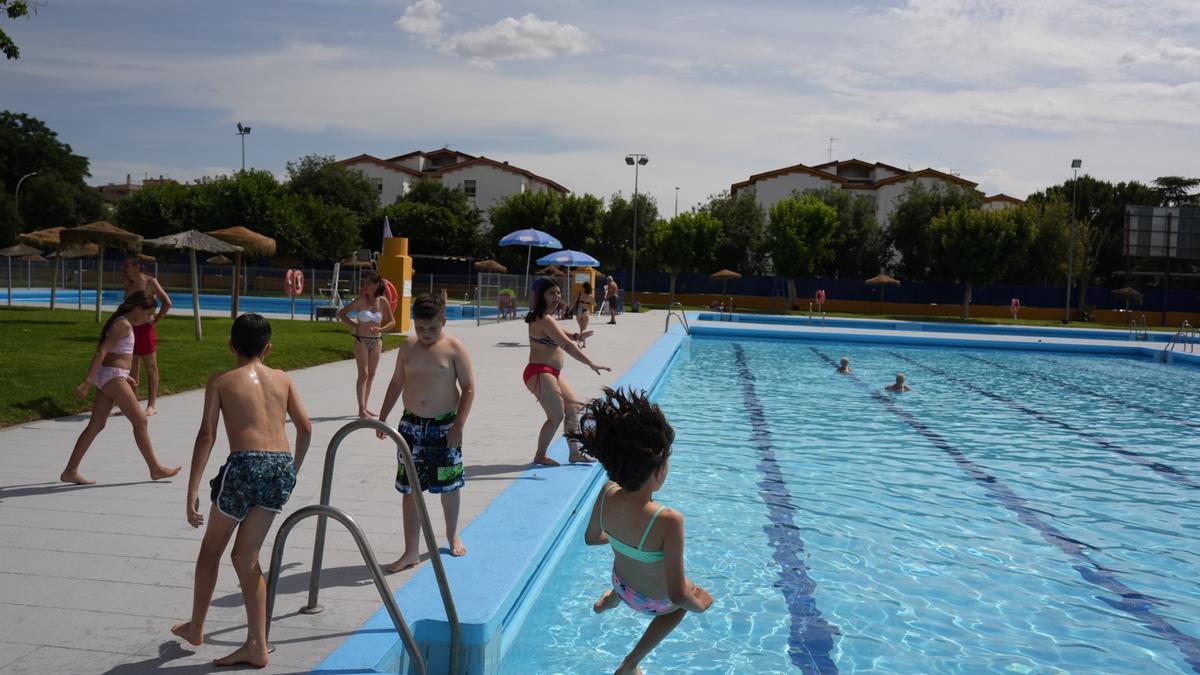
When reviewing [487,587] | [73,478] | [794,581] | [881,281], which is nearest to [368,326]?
[73,478]

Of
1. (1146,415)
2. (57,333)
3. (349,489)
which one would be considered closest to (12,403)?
(349,489)

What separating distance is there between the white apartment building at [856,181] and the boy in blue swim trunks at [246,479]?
185ft

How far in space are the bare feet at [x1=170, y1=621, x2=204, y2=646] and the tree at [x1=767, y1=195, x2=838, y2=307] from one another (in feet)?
156

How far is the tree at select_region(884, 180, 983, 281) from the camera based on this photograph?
173ft

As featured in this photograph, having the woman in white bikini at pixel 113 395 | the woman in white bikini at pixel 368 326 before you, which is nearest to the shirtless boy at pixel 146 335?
the woman in white bikini at pixel 113 395

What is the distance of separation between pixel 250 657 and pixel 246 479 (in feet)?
2.11

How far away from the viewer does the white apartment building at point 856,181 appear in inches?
2336

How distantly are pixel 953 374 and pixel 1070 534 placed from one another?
12.0 m

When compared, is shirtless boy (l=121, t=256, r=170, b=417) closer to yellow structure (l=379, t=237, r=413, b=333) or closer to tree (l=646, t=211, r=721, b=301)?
yellow structure (l=379, t=237, r=413, b=333)

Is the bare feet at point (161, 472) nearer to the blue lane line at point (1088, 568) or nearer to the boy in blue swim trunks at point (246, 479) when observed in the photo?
the boy in blue swim trunks at point (246, 479)

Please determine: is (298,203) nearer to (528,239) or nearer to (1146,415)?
(528,239)

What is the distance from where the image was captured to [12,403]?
827cm

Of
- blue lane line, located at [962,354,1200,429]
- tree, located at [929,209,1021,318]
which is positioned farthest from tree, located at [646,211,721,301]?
blue lane line, located at [962,354,1200,429]

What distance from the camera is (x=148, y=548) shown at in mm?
4566
